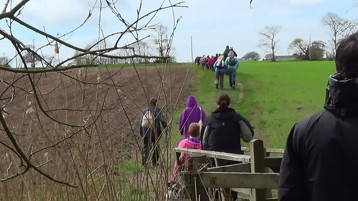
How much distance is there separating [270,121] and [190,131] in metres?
13.1

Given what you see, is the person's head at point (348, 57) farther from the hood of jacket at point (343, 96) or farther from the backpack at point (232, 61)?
the backpack at point (232, 61)

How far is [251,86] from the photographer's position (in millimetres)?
37156

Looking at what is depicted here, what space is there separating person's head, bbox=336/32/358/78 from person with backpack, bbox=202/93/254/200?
555cm

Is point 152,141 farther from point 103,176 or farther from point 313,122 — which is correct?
point 313,122

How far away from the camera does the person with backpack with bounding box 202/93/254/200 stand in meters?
8.57

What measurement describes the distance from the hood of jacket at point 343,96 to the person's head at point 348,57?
0.14 ft

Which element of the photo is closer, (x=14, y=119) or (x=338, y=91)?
(x=338, y=91)

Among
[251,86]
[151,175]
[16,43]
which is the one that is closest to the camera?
[16,43]

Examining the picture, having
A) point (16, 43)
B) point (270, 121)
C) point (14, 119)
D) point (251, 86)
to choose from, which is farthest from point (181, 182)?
point (251, 86)

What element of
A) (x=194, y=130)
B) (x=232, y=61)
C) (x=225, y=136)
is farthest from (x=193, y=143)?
(x=232, y=61)

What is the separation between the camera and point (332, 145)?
2.89 m

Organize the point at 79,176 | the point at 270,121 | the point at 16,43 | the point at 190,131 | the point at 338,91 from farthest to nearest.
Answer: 1. the point at 270,121
2. the point at 190,131
3. the point at 79,176
4. the point at 338,91
5. the point at 16,43

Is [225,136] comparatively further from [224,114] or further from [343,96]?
[343,96]

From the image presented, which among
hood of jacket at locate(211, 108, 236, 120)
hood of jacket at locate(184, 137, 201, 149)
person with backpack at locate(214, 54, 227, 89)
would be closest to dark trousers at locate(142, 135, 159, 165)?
hood of jacket at locate(184, 137, 201, 149)
